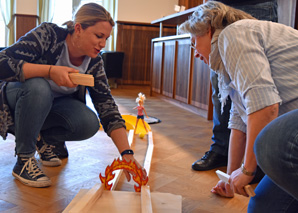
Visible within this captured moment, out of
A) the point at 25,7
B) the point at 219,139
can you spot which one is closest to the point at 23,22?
the point at 25,7

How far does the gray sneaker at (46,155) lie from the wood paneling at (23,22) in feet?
19.7

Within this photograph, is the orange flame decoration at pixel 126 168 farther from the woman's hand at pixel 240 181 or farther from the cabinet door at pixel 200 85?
the cabinet door at pixel 200 85

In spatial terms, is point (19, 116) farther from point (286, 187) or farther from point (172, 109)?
point (172, 109)

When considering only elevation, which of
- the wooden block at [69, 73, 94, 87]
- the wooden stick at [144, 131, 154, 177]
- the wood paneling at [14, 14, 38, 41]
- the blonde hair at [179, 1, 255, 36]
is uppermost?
the wood paneling at [14, 14, 38, 41]

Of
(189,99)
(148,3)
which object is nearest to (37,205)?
(189,99)

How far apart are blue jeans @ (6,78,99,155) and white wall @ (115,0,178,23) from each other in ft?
19.5

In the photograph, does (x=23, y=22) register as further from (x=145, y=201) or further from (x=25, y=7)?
(x=145, y=201)

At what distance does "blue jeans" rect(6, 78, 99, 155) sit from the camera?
1.52 metres

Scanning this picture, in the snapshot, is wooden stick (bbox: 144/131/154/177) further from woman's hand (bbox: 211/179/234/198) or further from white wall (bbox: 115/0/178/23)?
white wall (bbox: 115/0/178/23)

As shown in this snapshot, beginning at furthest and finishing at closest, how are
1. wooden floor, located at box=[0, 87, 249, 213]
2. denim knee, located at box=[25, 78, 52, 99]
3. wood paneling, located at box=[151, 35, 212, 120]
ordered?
wood paneling, located at box=[151, 35, 212, 120] → denim knee, located at box=[25, 78, 52, 99] → wooden floor, located at box=[0, 87, 249, 213]

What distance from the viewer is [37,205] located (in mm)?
1343

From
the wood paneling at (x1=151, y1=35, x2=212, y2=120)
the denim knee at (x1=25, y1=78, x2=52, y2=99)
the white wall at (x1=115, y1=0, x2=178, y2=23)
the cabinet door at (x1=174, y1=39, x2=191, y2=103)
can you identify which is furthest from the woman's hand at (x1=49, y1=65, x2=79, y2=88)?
the white wall at (x1=115, y1=0, x2=178, y2=23)

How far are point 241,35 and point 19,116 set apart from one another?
101 centimetres

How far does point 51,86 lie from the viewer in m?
1.73
